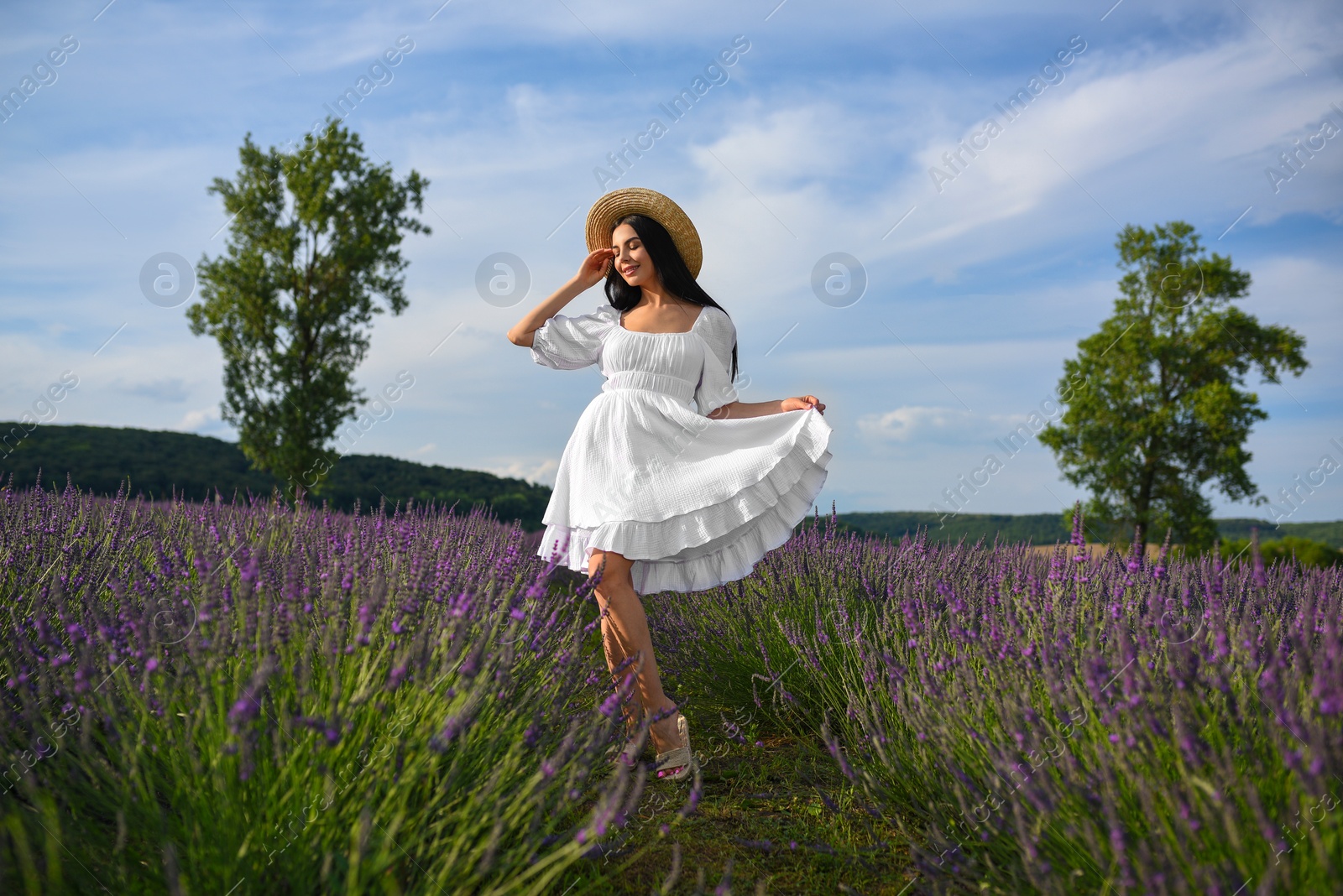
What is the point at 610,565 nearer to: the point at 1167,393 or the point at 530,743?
the point at 530,743

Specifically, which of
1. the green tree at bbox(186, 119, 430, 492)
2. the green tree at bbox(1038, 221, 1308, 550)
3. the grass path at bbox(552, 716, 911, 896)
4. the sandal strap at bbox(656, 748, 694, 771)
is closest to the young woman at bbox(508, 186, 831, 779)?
the sandal strap at bbox(656, 748, 694, 771)

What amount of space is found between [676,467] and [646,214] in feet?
3.98

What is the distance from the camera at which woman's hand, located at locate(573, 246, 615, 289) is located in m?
3.37

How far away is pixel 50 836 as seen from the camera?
4.91 ft

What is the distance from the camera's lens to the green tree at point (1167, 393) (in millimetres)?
16500

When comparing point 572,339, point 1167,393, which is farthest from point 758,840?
point 1167,393

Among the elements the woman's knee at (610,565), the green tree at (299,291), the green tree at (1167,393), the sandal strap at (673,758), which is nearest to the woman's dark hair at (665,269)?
the woman's knee at (610,565)

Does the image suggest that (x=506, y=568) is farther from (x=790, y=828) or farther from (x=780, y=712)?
(x=780, y=712)

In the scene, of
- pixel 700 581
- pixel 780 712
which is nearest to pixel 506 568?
pixel 700 581

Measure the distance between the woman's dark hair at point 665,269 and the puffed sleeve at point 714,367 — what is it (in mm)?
71

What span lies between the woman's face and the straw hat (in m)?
0.19

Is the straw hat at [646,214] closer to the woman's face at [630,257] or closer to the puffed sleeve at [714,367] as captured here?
the woman's face at [630,257]

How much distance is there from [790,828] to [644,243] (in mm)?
2260

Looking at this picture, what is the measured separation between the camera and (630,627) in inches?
110
